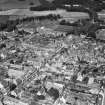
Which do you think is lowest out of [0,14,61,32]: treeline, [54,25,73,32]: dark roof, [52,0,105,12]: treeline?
[54,25,73,32]: dark roof

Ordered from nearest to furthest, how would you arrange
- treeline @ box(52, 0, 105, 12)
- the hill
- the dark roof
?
the dark roof, treeline @ box(52, 0, 105, 12), the hill

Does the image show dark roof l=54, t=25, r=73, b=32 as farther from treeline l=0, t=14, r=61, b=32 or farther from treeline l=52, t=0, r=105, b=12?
treeline l=52, t=0, r=105, b=12

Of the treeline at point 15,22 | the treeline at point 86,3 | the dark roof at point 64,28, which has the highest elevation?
the treeline at point 86,3

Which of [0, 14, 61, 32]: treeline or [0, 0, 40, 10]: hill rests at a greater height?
[0, 0, 40, 10]: hill

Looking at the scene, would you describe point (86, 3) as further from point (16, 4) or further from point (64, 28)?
point (64, 28)

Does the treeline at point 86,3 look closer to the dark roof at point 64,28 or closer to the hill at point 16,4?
the hill at point 16,4

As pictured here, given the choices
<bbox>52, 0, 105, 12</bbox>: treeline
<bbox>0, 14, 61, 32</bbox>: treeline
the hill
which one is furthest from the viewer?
the hill

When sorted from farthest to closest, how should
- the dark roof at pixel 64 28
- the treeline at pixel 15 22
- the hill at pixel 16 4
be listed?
the hill at pixel 16 4 < the treeline at pixel 15 22 < the dark roof at pixel 64 28

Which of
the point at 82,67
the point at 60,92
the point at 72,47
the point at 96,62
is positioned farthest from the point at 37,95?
the point at 72,47

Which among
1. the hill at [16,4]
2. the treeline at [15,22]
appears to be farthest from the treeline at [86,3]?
the treeline at [15,22]

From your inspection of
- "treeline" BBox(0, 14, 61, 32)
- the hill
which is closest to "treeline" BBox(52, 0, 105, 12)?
the hill

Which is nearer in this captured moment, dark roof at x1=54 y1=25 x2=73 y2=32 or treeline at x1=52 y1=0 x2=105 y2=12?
dark roof at x1=54 y1=25 x2=73 y2=32
